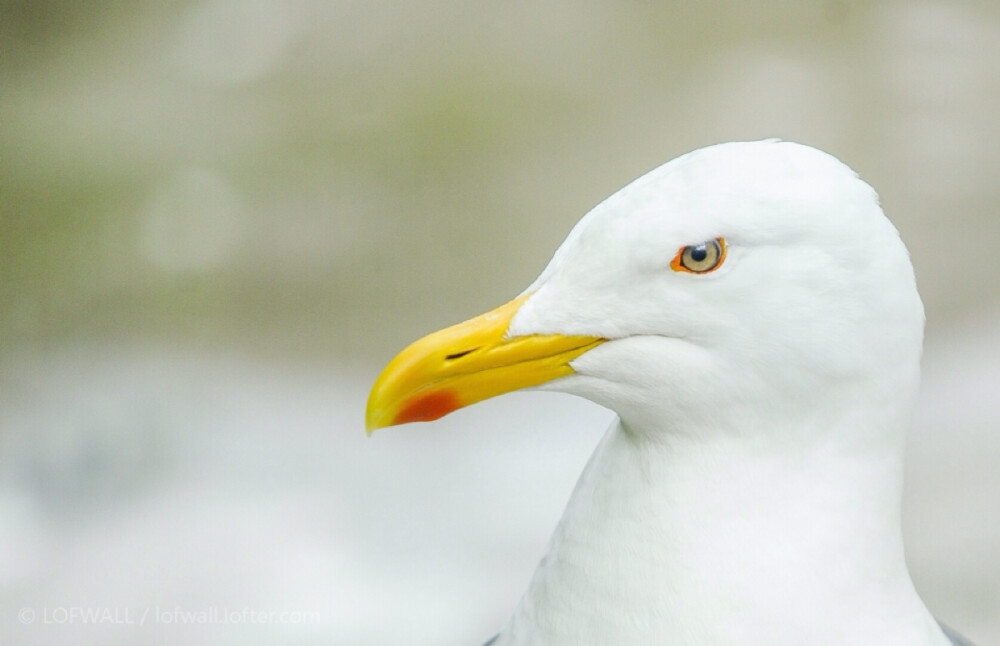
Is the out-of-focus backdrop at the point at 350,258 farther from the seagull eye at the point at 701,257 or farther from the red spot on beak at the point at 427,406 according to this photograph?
the seagull eye at the point at 701,257

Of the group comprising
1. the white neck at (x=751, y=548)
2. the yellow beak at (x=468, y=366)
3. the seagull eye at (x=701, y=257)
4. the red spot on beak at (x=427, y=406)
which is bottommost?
the white neck at (x=751, y=548)

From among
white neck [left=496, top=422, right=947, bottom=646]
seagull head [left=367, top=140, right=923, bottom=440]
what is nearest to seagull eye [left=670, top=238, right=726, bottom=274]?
seagull head [left=367, top=140, right=923, bottom=440]

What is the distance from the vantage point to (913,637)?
1019 millimetres

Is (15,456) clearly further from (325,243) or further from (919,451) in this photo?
(919,451)

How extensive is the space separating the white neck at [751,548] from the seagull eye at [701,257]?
0.49 feet

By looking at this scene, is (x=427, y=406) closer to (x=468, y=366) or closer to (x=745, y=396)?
(x=468, y=366)

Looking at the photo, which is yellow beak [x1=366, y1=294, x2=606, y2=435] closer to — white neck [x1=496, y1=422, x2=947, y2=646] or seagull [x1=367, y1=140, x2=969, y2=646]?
seagull [x1=367, y1=140, x2=969, y2=646]

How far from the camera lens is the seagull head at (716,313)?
91cm

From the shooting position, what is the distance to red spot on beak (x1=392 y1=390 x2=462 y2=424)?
38.4 inches

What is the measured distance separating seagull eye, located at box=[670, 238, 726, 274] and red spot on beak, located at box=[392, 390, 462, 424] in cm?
22

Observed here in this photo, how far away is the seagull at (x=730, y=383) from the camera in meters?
0.92

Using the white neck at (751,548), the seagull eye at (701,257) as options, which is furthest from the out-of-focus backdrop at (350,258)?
the seagull eye at (701,257)

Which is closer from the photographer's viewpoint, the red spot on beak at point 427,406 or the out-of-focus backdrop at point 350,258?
the red spot on beak at point 427,406

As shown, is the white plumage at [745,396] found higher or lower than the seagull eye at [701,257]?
lower
